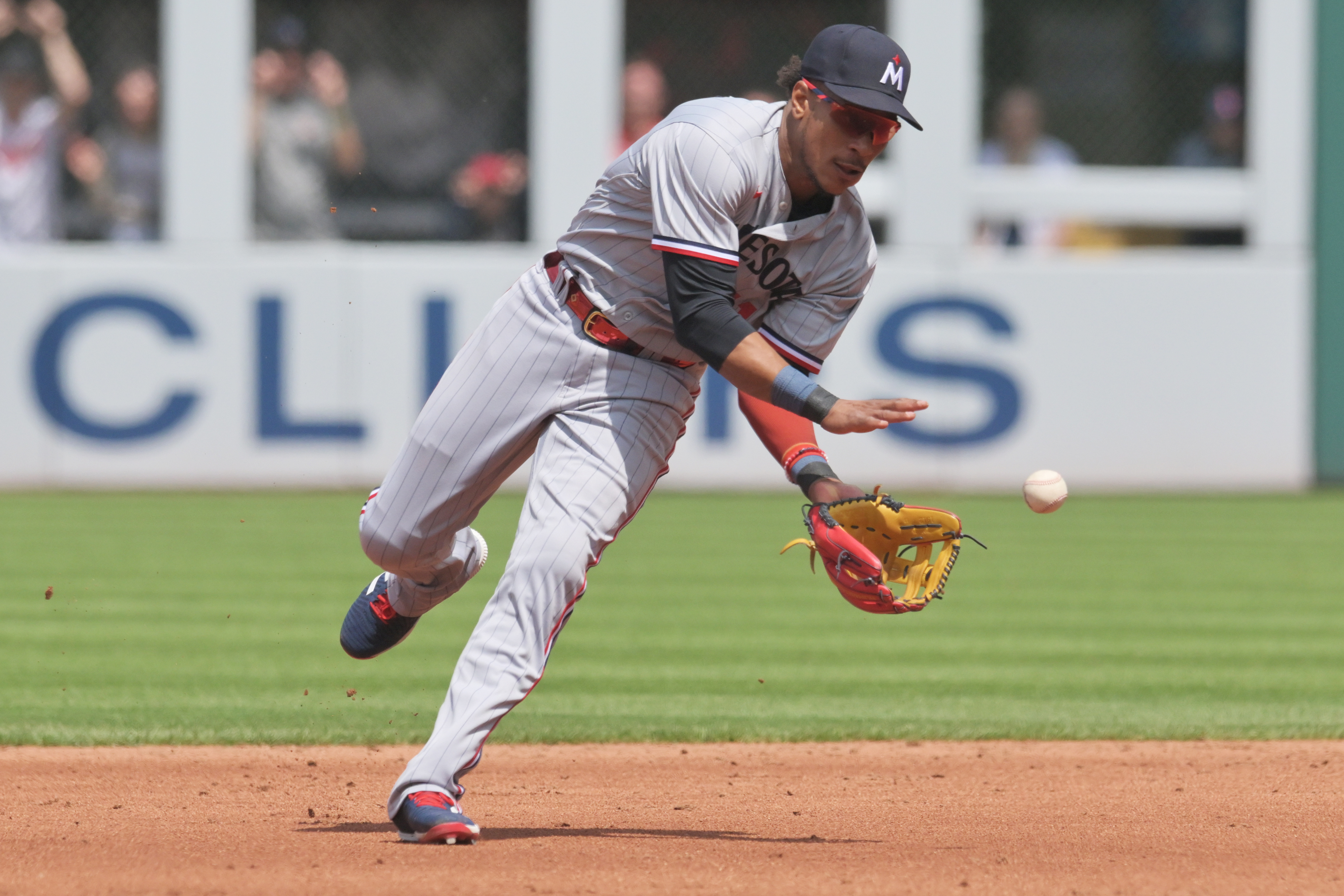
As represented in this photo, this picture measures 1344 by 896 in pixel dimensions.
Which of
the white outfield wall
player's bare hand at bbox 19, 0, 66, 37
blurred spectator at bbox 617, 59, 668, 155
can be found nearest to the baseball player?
the white outfield wall

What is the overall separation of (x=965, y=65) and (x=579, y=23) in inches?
107

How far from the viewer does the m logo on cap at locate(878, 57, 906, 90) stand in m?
4.02

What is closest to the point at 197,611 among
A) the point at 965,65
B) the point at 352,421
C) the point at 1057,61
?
the point at 352,421

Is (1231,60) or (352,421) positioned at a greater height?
(1231,60)

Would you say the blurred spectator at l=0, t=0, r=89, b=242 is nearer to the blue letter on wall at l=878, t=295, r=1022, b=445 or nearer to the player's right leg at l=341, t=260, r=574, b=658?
the blue letter on wall at l=878, t=295, r=1022, b=445

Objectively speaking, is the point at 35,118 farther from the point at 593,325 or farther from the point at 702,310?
the point at 702,310

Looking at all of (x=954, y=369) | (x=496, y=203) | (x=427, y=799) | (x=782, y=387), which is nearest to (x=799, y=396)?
(x=782, y=387)

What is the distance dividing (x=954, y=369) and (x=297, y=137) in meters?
4.91

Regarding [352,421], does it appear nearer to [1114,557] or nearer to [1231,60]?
[1114,557]

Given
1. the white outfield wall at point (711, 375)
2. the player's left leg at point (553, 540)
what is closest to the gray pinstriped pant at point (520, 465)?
the player's left leg at point (553, 540)

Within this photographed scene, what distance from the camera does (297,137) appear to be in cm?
1327

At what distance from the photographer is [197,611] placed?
7.98 metres

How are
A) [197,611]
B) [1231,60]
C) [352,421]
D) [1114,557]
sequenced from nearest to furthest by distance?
[197,611], [1114,557], [352,421], [1231,60]

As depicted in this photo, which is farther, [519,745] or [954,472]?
[954,472]
